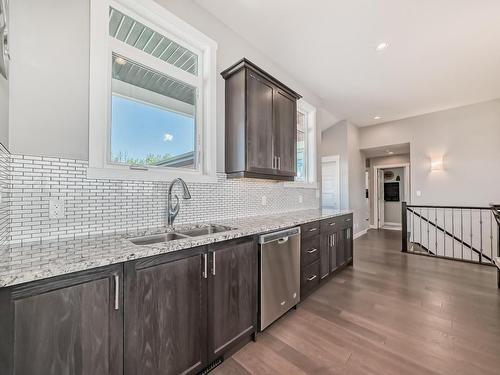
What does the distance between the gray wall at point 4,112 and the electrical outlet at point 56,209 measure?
14.9 inches

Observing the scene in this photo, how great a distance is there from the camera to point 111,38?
1719mm

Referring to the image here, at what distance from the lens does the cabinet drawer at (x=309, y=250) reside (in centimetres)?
241

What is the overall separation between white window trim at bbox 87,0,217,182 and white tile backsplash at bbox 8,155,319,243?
0.08 metres

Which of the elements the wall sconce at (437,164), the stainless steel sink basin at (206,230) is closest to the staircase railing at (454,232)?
the wall sconce at (437,164)

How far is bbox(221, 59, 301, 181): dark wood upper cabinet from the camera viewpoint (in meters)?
2.29

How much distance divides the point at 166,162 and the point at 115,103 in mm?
617

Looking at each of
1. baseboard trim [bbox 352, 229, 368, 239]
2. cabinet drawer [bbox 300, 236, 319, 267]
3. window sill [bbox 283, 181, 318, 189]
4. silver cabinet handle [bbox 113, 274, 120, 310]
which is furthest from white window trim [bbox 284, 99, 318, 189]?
silver cabinet handle [bbox 113, 274, 120, 310]

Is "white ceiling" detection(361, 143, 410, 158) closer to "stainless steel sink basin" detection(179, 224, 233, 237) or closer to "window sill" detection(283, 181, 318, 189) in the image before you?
"window sill" detection(283, 181, 318, 189)

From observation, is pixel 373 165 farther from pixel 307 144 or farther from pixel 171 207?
pixel 171 207

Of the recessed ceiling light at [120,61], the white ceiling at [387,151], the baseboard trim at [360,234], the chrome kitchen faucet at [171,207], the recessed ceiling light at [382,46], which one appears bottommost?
the baseboard trim at [360,234]

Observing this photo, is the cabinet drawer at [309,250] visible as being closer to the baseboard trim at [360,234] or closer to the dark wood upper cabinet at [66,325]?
the dark wood upper cabinet at [66,325]

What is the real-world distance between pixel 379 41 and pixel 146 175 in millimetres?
3100

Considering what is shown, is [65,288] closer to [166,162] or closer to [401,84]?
[166,162]

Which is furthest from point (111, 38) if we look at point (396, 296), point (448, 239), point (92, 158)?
point (448, 239)
